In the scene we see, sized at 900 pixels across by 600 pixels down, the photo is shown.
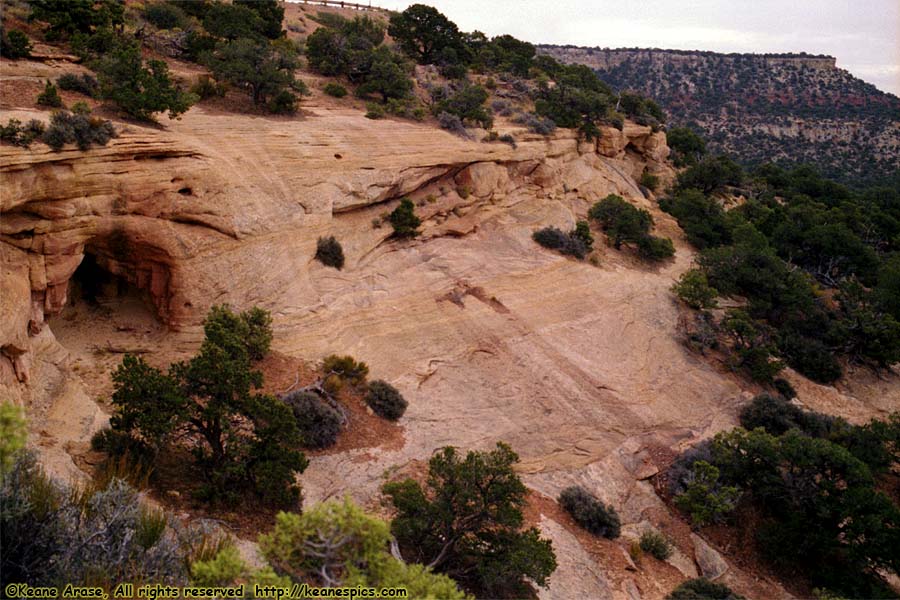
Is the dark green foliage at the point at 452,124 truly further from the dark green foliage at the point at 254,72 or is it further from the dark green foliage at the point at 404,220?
the dark green foliage at the point at 254,72

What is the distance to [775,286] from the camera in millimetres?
28516

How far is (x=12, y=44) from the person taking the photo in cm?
1748

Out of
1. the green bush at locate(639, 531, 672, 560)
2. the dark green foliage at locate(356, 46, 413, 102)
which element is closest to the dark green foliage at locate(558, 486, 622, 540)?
the green bush at locate(639, 531, 672, 560)

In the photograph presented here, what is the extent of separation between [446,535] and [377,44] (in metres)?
31.9

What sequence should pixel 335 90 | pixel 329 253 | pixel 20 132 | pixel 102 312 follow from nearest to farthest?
pixel 20 132
pixel 102 312
pixel 329 253
pixel 335 90

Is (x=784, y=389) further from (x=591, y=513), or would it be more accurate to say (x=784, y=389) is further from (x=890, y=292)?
(x=591, y=513)

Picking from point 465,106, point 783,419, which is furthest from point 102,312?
point 783,419

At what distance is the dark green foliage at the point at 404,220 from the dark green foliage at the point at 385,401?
25.4 ft

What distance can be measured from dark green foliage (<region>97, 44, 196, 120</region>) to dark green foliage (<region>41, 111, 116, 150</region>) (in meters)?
1.96

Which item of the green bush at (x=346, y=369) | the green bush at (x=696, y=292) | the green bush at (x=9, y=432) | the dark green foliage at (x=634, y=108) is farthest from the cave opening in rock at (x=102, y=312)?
the dark green foliage at (x=634, y=108)

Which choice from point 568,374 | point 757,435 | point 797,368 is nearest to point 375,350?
point 568,374

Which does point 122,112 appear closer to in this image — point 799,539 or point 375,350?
point 375,350

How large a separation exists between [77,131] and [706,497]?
18480 mm

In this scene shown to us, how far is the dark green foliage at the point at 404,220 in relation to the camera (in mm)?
22938
